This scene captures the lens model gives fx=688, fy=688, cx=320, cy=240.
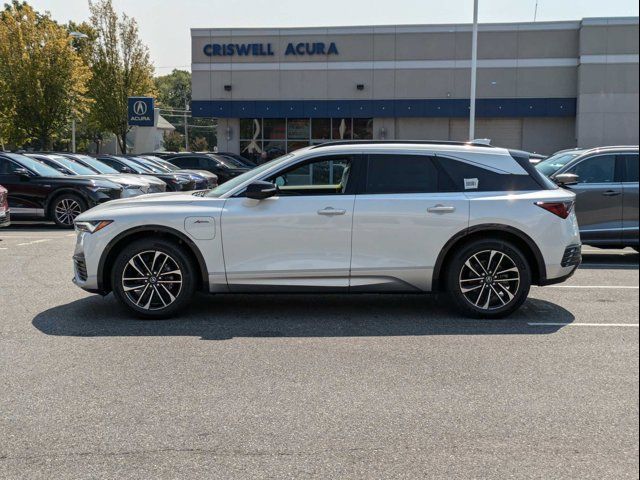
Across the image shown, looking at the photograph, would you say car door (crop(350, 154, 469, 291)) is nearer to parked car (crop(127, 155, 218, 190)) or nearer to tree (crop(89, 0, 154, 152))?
parked car (crop(127, 155, 218, 190))

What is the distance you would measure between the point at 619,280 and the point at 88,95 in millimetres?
34999

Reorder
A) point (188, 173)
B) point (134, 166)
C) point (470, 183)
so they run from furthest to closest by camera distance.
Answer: point (188, 173), point (134, 166), point (470, 183)

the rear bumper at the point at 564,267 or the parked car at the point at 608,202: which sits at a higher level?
the parked car at the point at 608,202

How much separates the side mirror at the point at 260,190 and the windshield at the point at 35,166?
10564mm

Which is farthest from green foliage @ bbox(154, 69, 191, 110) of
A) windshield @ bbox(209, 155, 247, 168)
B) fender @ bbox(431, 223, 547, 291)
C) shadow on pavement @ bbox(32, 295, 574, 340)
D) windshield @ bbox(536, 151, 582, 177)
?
fender @ bbox(431, 223, 547, 291)

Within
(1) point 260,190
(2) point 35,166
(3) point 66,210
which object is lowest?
(3) point 66,210

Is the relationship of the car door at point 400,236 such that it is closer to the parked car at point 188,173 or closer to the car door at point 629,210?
the car door at point 629,210

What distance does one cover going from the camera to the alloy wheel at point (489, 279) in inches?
268

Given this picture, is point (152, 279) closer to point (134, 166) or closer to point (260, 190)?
point (260, 190)

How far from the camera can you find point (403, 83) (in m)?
33.9

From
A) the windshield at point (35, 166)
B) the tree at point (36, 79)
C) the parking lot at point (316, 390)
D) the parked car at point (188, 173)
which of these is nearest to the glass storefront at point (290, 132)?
the tree at point (36, 79)

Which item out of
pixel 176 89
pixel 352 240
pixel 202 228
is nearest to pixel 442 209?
pixel 352 240

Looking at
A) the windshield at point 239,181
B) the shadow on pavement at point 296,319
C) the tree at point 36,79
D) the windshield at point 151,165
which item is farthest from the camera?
the tree at point 36,79

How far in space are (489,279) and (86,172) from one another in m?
12.8
